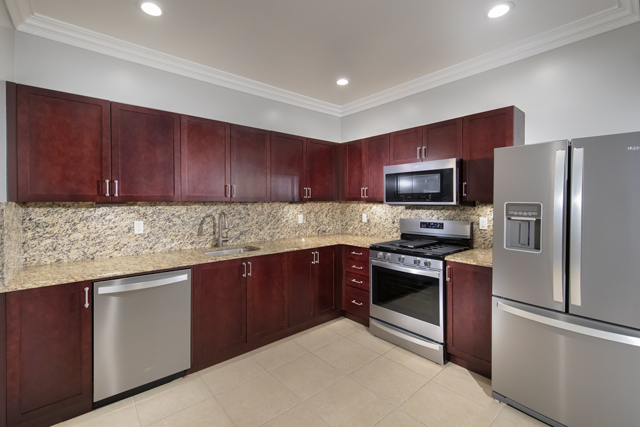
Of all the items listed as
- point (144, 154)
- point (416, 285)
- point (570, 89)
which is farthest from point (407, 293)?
point (144, 154)

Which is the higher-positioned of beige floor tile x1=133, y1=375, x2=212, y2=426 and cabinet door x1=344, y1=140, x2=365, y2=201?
cabinet door x1=344, y1=140, x2=365, y2=201

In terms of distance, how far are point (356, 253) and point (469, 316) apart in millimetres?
1328

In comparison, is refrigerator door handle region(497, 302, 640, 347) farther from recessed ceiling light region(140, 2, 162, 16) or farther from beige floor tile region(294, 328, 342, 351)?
recessed ceiling light region(140, 2, 162, 16)

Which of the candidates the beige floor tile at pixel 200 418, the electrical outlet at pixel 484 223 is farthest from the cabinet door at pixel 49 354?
the electrical outlet at pixel 484 223

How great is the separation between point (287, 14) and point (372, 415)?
2.92m

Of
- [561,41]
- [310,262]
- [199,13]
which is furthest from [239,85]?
[561,41]

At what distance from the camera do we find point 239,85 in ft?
→ 11.0

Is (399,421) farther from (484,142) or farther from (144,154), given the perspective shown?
(144,154)

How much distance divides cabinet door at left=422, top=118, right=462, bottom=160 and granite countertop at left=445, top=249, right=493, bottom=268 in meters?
0.93

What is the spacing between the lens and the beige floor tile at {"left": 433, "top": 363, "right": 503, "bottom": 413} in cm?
213

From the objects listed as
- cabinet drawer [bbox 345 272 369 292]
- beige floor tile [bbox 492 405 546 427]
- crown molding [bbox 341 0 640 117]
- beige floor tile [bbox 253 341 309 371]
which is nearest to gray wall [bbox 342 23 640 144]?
crown molding [bbox 341 0 640 117]

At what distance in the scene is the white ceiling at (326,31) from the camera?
2088mm

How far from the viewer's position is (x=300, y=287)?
10.6ft

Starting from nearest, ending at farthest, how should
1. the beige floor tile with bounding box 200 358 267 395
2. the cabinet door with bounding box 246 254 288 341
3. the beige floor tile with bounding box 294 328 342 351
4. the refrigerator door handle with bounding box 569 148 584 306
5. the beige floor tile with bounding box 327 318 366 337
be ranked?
the refrigerator door handle with bounding box 569 148 584 306, the beige floor tile with bounding box 200 358 267 395, the cabinet door with bounding box 246 254 288 341, the beige floor tile with bounding box 294 328 342 351, the beige floor tile with bounding box 327 318 366 337
